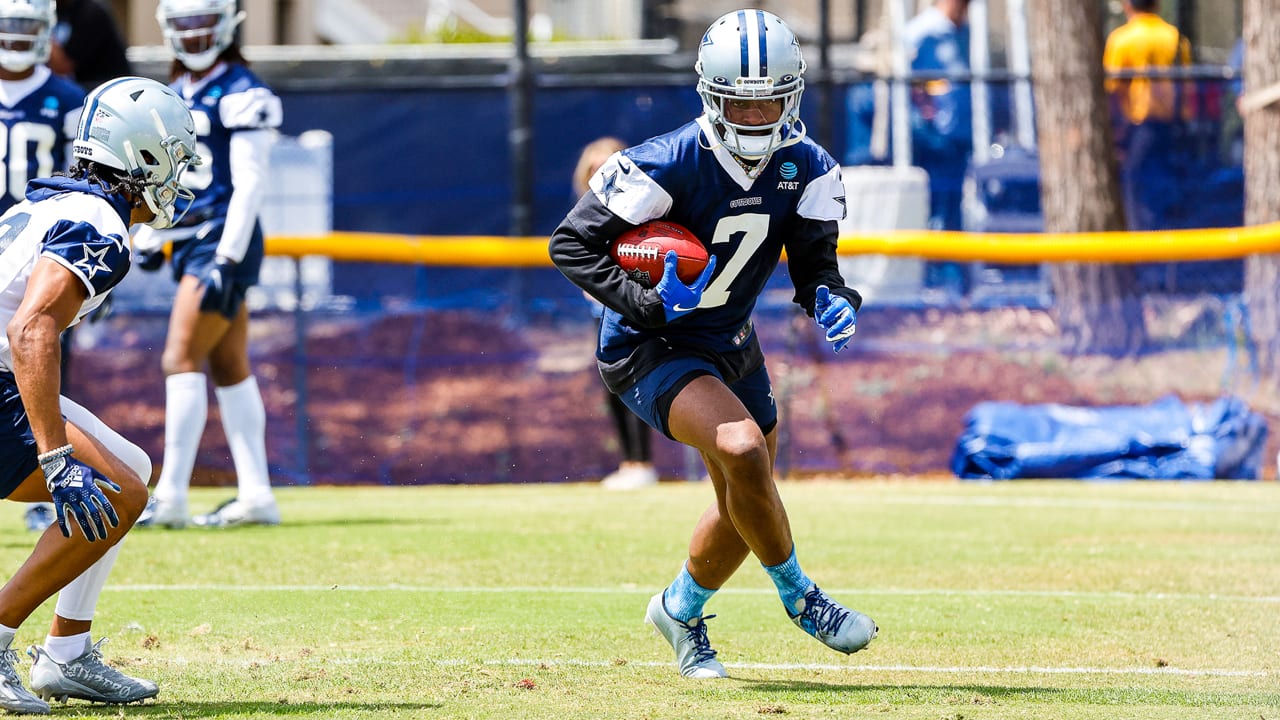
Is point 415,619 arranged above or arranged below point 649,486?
above

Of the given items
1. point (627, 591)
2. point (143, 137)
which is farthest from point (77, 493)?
point (627, 591)

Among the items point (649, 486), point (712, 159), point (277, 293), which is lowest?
point (649, 486)

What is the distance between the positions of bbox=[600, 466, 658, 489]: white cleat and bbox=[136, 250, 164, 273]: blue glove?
3566 millimetres

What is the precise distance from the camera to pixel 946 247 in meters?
12.7

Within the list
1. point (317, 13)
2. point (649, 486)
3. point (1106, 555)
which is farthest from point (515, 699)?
point (317, 13)

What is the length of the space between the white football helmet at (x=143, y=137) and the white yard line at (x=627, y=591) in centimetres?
242

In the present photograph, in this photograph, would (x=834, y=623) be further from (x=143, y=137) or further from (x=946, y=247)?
(x=946, y=247)

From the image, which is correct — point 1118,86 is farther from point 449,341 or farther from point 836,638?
point 836,638

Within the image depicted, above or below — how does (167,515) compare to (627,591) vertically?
below

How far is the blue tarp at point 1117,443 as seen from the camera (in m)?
12.1

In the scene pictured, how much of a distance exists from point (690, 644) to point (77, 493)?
1974 millimetres

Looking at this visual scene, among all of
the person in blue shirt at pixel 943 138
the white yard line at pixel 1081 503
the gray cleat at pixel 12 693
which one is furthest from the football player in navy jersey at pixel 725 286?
the person in blue shirt at pixel 943 138

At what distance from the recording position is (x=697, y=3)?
21.0m

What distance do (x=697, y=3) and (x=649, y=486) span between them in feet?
33.6
